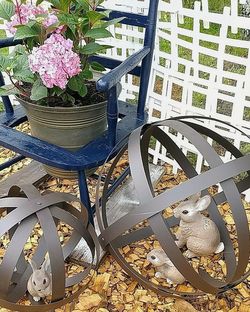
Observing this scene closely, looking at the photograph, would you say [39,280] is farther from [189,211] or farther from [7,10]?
[7,10]

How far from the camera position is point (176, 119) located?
1365mm

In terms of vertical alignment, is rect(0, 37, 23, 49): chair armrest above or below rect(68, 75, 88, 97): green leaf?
above

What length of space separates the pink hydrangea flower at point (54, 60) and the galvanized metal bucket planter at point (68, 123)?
13 cm

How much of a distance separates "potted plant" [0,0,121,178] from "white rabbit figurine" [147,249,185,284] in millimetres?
499

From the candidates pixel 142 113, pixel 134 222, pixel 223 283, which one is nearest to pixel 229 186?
pixel 134 222

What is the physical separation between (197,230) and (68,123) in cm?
60

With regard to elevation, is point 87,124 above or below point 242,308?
above

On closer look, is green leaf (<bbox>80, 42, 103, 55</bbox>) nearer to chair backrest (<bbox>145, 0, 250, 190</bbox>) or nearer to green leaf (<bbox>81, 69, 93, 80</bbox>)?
green leaf (<bbox>81, 69, 93, 80</bbox>)

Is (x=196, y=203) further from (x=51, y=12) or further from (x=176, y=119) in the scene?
(x=51, y=12)

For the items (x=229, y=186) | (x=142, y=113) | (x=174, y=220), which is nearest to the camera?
(x=229, y=186)

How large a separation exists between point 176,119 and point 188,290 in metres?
0.62

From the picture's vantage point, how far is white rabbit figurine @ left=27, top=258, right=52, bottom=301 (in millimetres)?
1359

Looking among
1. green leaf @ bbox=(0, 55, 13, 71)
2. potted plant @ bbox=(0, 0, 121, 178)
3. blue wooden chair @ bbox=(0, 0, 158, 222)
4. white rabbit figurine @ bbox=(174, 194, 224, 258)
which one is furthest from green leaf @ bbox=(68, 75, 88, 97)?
white rabbit figurine @ bbox=(174, 194, 224, 258)

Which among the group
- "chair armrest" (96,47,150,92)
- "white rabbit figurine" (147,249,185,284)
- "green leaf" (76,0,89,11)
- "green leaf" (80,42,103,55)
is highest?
"green leaf" (76,0,89,11)
